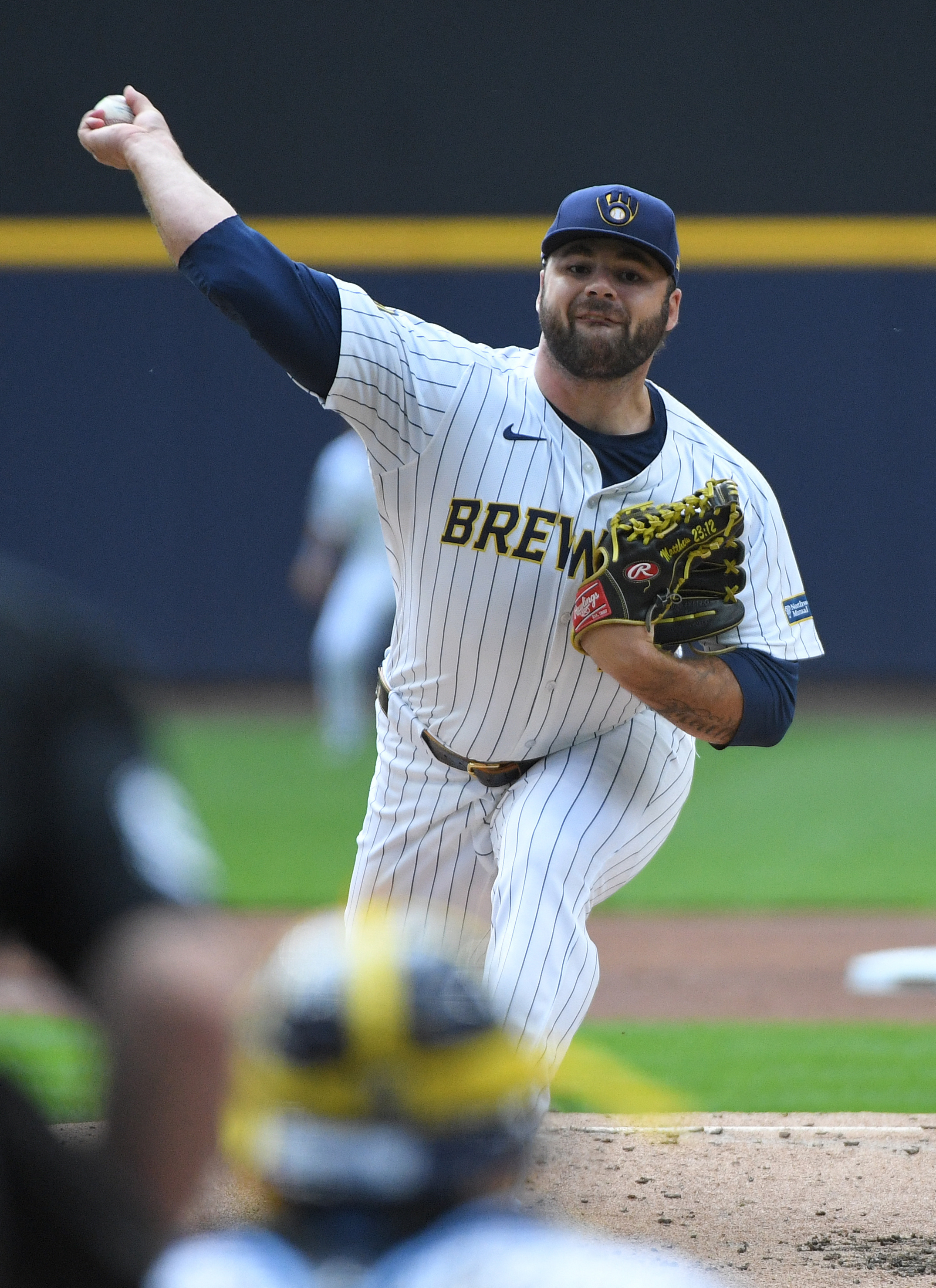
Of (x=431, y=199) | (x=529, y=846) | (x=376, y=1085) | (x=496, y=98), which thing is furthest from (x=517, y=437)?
(x=496, y=98)

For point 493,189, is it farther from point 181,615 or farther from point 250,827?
point 250,827

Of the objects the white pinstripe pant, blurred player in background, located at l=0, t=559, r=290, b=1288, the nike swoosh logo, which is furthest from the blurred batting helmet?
the nike swoosh logo

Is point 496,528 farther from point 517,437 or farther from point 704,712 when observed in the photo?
point 704,712

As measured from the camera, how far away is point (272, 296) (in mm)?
2900

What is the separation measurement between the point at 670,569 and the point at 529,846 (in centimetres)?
54

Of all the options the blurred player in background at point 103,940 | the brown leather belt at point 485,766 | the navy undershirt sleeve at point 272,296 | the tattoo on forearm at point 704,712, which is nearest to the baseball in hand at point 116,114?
the navy undershirt sleeve at point 272,296

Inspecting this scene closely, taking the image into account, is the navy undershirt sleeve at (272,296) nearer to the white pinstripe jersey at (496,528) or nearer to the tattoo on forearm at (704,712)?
the white pinstripe jersey at (496,528)

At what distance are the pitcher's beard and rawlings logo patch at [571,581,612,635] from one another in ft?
1.38

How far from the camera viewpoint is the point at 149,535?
11742 millimetres

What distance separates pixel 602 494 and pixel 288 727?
24.8 feet

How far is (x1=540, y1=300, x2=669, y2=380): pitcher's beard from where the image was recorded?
3.15 metres

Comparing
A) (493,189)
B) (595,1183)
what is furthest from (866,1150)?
(493,189)

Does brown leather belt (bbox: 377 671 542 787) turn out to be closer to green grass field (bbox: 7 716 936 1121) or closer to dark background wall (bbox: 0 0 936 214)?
green grass field (bbox: 7 716 936 1121)

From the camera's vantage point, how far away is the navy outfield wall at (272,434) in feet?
37.7
